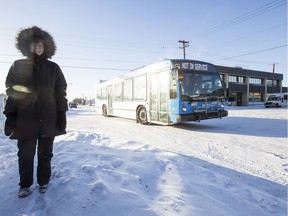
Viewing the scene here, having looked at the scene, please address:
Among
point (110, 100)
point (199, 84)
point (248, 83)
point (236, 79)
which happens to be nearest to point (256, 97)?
point (248, 83)

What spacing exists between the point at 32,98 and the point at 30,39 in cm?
74

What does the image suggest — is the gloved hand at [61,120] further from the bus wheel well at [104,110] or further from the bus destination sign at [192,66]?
the bus wheel well at [104,110]

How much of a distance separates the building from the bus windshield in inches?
1538

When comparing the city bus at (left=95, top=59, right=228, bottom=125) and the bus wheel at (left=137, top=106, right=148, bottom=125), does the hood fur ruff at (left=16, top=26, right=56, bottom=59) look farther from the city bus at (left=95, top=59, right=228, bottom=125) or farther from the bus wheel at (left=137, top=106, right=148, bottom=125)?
the bus wheel at (left=137, top=106, right=148, bottom=125)

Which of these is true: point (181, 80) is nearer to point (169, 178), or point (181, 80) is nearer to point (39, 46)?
point (169, 178)

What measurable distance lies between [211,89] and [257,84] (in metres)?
52.5

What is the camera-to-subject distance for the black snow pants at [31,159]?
101 inches

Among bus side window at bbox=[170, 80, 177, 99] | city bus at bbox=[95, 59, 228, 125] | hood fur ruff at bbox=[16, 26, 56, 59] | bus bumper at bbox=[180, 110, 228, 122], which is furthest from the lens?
bus side window at bbox=[170, 80, 177, 99]

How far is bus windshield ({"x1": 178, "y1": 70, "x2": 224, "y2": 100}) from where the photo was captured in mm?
8281

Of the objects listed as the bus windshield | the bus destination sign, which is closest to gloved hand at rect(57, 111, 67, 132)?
the bus windshield

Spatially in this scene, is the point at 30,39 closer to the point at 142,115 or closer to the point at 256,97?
the point at 142,115

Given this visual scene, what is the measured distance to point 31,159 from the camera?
104 inches

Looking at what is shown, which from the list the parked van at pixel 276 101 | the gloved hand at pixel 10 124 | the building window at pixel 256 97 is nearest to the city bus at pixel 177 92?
the gloved hand at pixel 10 124

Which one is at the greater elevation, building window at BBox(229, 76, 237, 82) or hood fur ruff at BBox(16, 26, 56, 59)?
building window at BBox(229, 76, 237, 82)
